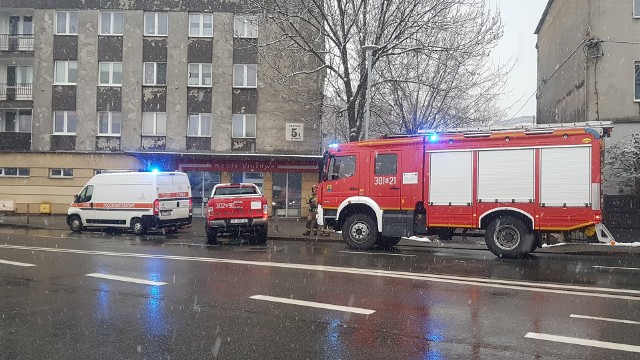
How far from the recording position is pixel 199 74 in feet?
96.3

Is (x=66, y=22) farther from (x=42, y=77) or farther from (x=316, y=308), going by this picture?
(x=316, y=308)

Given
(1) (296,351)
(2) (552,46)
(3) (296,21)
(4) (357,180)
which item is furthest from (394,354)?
(2) (552,46)

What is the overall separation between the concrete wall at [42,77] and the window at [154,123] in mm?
5069

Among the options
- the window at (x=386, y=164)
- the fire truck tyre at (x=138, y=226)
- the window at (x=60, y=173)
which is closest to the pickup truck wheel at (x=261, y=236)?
the window at (x=386, y=164)

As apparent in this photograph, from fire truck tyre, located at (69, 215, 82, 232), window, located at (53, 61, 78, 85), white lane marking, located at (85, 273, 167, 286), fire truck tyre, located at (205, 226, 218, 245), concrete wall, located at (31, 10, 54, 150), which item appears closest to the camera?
white lane marking, located at (85, 273, 167, 286)

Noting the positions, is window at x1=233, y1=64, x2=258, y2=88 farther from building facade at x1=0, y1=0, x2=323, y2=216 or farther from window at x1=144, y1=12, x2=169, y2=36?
window at x1=144, y1=12, x2=169, y2=36

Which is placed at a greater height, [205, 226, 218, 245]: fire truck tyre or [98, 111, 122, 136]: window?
[98, 111, 122, 136]: window

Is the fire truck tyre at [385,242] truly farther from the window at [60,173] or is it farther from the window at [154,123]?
the window at [60,173]

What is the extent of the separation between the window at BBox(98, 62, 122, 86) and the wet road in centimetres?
1856

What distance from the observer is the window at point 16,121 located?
1220 inches

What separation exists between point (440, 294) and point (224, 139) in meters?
21.8

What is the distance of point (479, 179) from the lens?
1352 cm

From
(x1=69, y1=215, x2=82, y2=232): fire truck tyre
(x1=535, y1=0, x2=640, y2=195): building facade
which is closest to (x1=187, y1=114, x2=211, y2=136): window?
(x1=69, y1=215, x2=82, y2=232): fire truck tyre

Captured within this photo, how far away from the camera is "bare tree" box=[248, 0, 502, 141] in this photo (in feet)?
68.7
